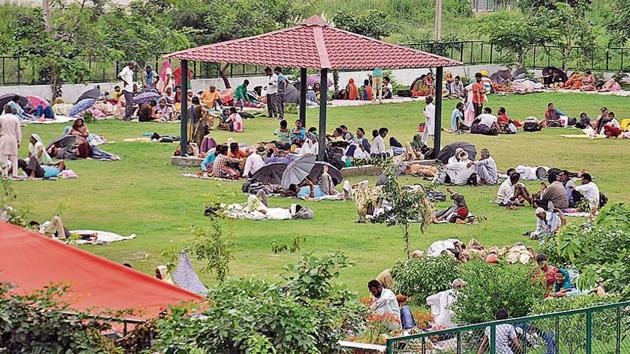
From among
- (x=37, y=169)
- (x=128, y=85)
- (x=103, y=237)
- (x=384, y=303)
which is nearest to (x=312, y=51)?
(x=37, y=169)

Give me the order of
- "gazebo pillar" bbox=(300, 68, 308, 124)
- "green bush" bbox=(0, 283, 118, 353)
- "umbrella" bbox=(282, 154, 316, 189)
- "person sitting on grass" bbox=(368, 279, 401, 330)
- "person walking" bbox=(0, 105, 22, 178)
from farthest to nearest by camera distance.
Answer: "gazebo pillar" bbox=(300, 68, 308, 124)
"person walking" bbox=(0, 105, 22, 178)
"umbrella" bbox=(282, 154, 316, 189)
"person sitting on grass" bbox=(368, 279, 401, 330)
"green bush" bbox=(0, 283, 118, 353)

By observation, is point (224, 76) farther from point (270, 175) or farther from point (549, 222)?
point (549, 222)

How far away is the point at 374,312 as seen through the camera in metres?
15.5

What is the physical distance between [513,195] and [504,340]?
38.6 ft

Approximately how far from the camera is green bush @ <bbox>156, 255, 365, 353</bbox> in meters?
11.6

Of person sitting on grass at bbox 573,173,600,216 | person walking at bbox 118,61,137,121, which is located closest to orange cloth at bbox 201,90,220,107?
person walking at bbox 118,61,137,121

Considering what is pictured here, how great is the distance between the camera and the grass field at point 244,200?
19891 mm

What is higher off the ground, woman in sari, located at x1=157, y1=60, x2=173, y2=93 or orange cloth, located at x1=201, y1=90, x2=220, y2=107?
woman in sari, located at x1=157, y1=60, x2=173, y2=93

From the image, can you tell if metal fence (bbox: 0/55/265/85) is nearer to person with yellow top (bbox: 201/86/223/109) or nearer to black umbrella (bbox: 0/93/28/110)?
black umbrella (bbox: 0/93/28/110)

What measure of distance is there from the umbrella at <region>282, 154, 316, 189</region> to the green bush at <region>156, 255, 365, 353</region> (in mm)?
12278

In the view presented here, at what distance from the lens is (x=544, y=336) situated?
13.1 meters

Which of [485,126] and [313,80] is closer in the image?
[485,126]

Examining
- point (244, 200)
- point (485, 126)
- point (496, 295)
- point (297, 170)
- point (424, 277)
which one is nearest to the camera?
point (496, 295)

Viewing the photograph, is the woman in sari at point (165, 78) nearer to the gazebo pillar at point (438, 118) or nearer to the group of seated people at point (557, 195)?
the gazebo pillar at point (438, 118)
